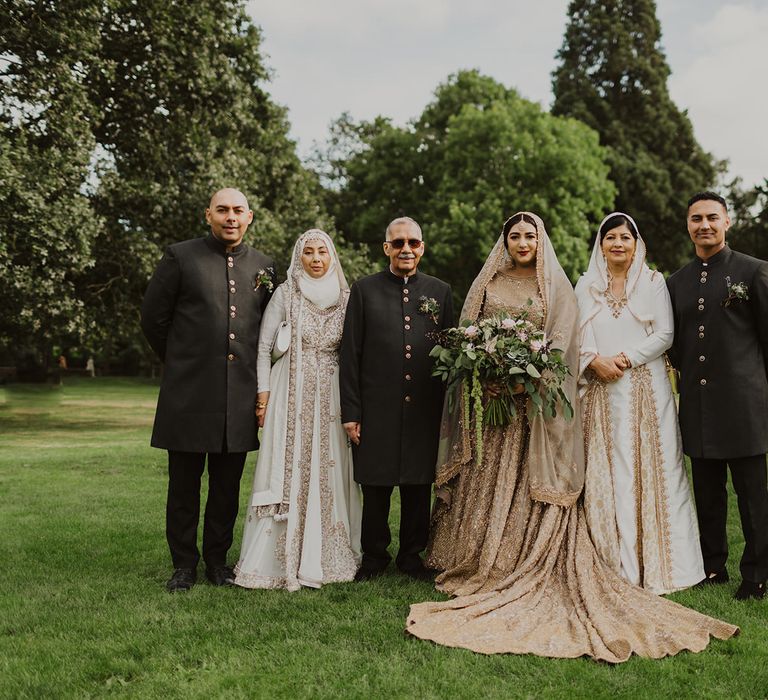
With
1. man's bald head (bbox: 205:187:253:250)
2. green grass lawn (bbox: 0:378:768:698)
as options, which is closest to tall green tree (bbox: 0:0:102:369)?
green grass lawn (bbox: 0:378:768:698)

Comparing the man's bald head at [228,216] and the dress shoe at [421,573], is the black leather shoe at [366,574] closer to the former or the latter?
the dress shoe at [421,573]

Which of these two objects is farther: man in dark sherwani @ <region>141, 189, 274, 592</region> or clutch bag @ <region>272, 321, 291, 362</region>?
clutch bag @ <region>272, 321, 291, 362</region>

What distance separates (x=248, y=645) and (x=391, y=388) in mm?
2013

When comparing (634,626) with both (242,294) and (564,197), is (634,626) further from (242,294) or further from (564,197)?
(564,197)

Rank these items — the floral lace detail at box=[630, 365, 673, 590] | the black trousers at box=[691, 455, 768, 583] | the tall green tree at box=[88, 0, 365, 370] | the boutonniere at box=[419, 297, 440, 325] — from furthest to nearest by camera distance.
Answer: the tall green tree at box=[88, 0, 365, 370] → the boutonniere at box=[419, 297, 440, 325] → the floral lace detail at box=[630, 365, 673, 590] → the black trousers at box=[691, 455, 768, 583]

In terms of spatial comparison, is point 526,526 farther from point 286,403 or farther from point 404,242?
point 404,242

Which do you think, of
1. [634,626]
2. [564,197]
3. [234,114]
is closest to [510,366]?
[634,626]

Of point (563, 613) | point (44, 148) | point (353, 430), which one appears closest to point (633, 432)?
point (563, 613)

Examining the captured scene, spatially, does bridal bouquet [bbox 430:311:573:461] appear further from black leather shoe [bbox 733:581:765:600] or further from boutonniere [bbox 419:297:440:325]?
black leather shoe [bbox 733:581:765:600]

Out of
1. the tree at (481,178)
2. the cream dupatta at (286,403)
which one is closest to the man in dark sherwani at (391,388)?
the cream dupatta at (286,403)

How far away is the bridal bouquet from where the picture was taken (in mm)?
4930

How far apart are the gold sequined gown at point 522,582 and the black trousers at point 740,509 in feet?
2.80

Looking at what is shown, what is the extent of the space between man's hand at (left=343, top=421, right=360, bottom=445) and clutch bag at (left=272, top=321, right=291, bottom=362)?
68 cm

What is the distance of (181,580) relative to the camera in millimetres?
5227
